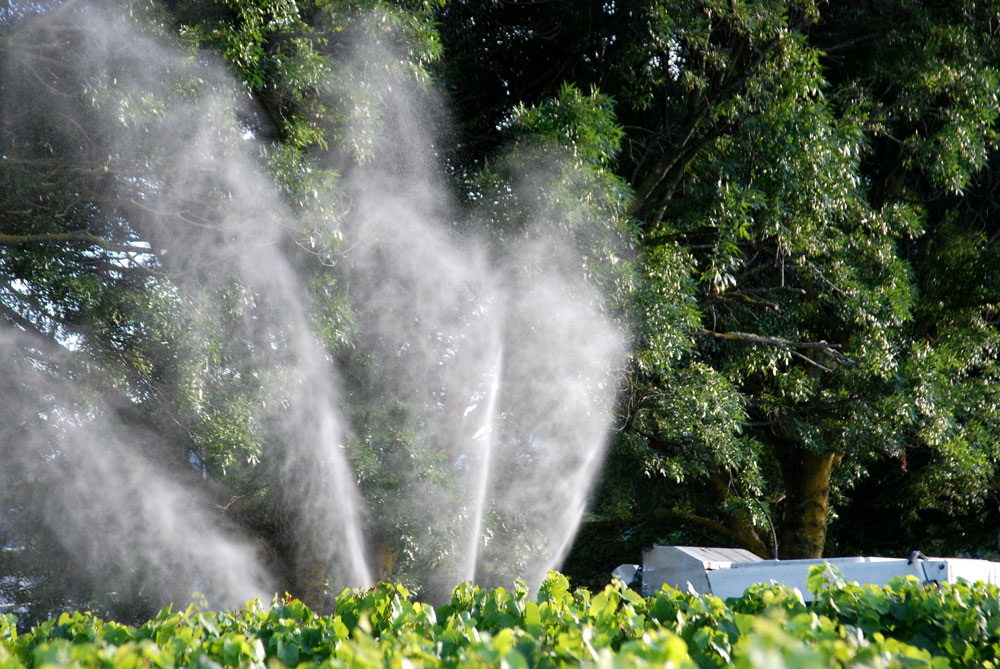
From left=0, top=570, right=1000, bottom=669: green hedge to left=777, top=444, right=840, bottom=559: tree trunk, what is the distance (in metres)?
8.27

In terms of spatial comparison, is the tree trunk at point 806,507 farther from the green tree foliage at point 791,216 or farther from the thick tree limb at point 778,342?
the thick tree limb at point 778,342

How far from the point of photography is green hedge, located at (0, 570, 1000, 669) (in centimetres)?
177

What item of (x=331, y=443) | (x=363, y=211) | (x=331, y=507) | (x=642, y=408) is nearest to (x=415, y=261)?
(x=363, y=211)

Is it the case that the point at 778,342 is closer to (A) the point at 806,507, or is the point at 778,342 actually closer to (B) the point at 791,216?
(B) the point at 791,216

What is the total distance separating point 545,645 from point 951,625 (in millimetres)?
1538

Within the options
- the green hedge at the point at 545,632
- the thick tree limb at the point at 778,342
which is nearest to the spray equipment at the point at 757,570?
the thick tree limb at the point at 778,342

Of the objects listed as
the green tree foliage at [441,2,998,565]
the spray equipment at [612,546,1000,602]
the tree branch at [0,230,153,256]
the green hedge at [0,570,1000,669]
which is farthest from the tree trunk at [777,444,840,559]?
the tree branch at [0,230,153,256]

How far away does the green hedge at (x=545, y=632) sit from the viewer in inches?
69.6

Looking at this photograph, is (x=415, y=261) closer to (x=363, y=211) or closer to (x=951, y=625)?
(x=363, y=211)

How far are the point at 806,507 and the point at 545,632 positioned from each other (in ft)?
32.4

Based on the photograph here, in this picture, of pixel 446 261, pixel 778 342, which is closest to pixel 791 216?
pixel 778 342

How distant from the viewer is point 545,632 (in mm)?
2428

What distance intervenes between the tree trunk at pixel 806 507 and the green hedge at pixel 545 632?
8268 mm

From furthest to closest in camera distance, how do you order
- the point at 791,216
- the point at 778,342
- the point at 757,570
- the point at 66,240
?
the point at 778,342, the point at 791,216, the point at 757,570, the point at 66,240
